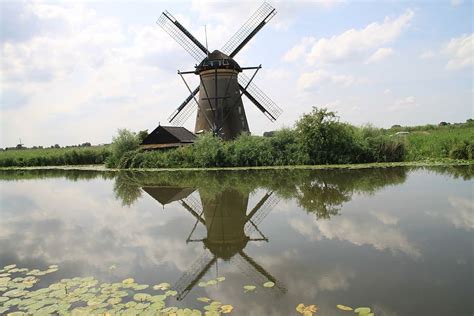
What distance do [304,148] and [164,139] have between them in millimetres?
12062

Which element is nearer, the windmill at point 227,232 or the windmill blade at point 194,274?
the windmill blade at point 194,274

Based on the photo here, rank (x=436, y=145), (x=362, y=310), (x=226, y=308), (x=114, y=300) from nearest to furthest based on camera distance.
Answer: (x=362, y=310), (x=226, y=308), (x=114, y=300), (x=436, y=145)

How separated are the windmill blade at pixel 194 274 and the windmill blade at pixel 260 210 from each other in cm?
153

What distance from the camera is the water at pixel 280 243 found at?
5.04m

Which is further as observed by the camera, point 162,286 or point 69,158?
point 69,158

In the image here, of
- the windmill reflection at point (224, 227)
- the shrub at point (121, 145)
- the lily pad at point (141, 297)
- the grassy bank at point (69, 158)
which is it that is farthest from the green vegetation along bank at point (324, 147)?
the lily pad at point (141, 297)

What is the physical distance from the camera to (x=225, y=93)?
2744 centimetres

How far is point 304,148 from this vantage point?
75.7 feet

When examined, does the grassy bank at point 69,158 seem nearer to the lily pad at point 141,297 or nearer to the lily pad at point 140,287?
the lily pad at point 140,287

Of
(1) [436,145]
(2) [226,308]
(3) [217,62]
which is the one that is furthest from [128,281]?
(3) [217,62]

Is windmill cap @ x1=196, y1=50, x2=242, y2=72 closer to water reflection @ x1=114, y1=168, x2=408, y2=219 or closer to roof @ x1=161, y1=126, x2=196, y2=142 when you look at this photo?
roof @ x1=161, y1=126, x2=196, y2=142

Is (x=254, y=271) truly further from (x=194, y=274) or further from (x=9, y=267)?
(x=9, y=267)

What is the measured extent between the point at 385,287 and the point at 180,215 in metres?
6.58

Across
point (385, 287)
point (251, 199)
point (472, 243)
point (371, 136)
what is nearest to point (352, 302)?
point (385, 287)
